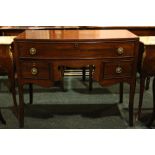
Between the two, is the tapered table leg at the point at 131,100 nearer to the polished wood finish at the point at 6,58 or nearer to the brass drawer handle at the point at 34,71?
the brass drawer handle at the point at 34,71

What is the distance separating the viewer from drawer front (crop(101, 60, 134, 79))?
1.63m

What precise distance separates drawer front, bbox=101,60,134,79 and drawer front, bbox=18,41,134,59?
→ 6 centimetres

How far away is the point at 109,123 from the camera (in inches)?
73.9

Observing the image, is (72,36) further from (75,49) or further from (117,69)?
(117,69)

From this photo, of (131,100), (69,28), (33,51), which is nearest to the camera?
(33,51)

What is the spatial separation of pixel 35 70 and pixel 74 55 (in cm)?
27

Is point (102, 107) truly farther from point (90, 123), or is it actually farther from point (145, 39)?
point (145, 39)

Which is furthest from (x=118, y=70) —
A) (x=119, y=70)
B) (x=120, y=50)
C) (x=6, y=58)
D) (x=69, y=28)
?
(x=69, y=28)

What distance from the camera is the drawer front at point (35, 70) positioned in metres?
1.60

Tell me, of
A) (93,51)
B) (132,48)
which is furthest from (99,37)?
(132,48)

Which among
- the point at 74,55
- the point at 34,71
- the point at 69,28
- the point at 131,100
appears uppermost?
the point at 69,28

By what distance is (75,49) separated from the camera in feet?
5.14

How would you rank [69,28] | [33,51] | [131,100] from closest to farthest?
[33,51] → [131,100] → [69,28]

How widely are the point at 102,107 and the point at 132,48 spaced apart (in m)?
0.72
